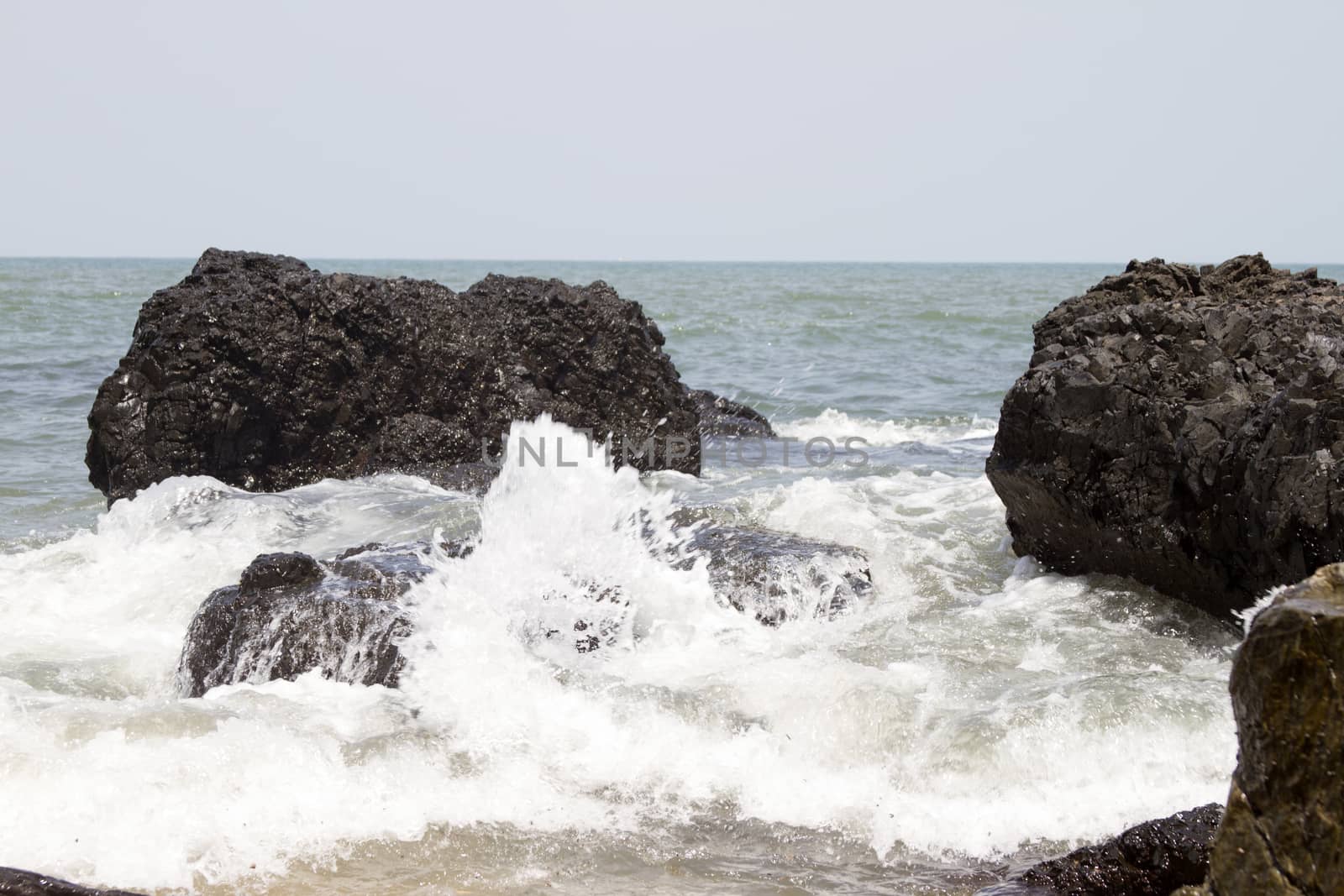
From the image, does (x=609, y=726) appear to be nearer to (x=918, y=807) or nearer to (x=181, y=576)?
(x=918, y=807)

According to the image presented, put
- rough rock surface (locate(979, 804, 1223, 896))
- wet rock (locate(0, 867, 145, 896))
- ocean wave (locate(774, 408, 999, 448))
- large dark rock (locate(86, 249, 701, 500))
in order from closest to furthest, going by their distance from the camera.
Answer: wet rock (locate(0, 867, 145, 896))
rough rock surface (locate(979, 804, 1223, 896))
large dark rock (locate(86, 249, 701, 500))
ocean wave (locate(774, 408, 999, 448))

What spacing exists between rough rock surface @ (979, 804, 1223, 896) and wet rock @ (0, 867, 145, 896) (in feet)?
7.66

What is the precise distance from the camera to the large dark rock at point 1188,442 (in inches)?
202

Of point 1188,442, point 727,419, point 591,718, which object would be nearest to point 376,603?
point 591,718

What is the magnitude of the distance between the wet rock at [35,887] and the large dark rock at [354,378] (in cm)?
593

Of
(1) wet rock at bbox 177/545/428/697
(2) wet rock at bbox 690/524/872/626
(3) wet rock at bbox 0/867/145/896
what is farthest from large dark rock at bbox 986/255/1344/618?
(3) wet rock at bbox 0/867/145/896

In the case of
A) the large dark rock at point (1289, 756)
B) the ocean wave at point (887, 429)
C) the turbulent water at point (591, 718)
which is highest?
the large dark rock at point (1289, 756)

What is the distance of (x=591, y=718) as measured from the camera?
4941 mm

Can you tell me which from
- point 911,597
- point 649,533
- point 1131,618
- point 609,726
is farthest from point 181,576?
point 1131,618

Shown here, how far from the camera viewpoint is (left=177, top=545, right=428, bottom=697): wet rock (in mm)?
5297

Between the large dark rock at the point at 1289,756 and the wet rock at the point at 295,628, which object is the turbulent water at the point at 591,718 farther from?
the large dark rock at the point at 1289,756

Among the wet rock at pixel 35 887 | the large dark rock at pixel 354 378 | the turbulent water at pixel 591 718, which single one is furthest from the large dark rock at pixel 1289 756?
the large dark rock at pixel 354 378

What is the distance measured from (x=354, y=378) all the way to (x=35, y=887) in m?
6.48

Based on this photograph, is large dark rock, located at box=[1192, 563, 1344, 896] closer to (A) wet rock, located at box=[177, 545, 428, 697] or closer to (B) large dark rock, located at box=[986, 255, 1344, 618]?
(B) large dark rock, located at box=[986, 255, 1344, 618]
